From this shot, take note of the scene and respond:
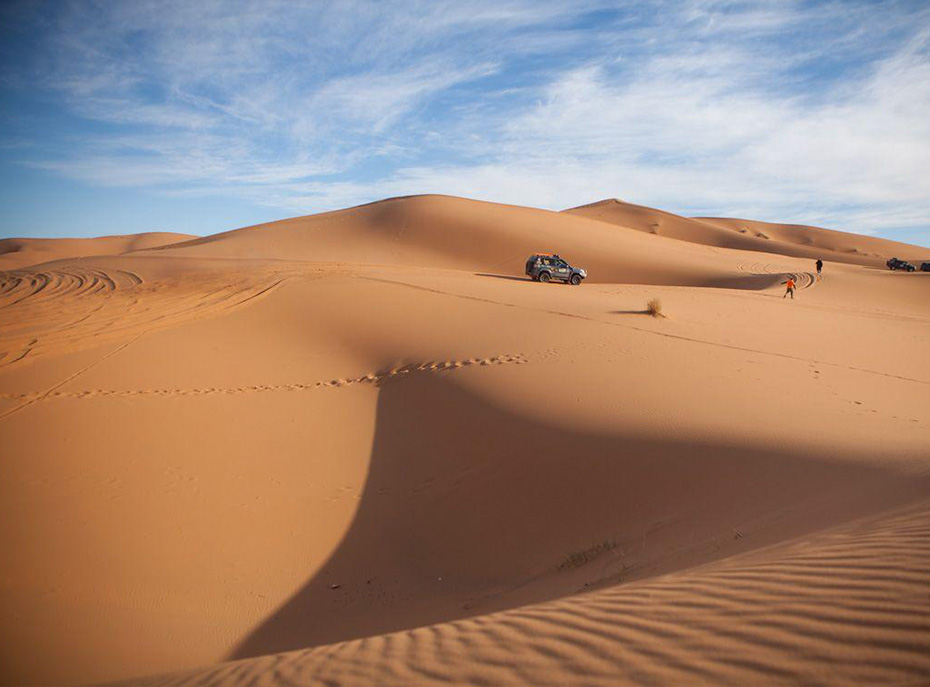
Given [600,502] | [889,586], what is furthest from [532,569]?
[889,586]

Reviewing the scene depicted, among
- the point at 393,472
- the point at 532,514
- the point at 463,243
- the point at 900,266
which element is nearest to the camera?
the point at 532,514

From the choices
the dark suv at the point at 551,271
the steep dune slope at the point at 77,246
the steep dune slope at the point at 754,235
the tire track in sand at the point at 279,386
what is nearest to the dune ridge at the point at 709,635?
the tire track in sand at the point at 279,386

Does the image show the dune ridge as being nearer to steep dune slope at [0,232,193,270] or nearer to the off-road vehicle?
the off-road vehicle

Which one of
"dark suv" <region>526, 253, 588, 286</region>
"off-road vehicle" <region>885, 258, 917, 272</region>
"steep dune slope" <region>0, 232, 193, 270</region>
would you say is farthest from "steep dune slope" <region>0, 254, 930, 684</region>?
"steep dune slope" <region>0, 232, 193, 270</region>

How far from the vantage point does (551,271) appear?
1017 inches

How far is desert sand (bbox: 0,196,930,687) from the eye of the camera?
121 inches

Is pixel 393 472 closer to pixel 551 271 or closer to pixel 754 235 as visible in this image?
pixel 551 271

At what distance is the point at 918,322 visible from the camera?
19.0 metres

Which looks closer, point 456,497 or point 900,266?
point 456,497

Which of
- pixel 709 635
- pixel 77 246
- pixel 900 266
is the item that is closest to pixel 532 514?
pixel 709 635

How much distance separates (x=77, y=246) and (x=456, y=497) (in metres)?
102

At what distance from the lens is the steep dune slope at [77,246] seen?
7262cm

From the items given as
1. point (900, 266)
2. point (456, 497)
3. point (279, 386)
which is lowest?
point (456, 497)

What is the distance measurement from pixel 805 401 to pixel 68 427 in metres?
11.8
